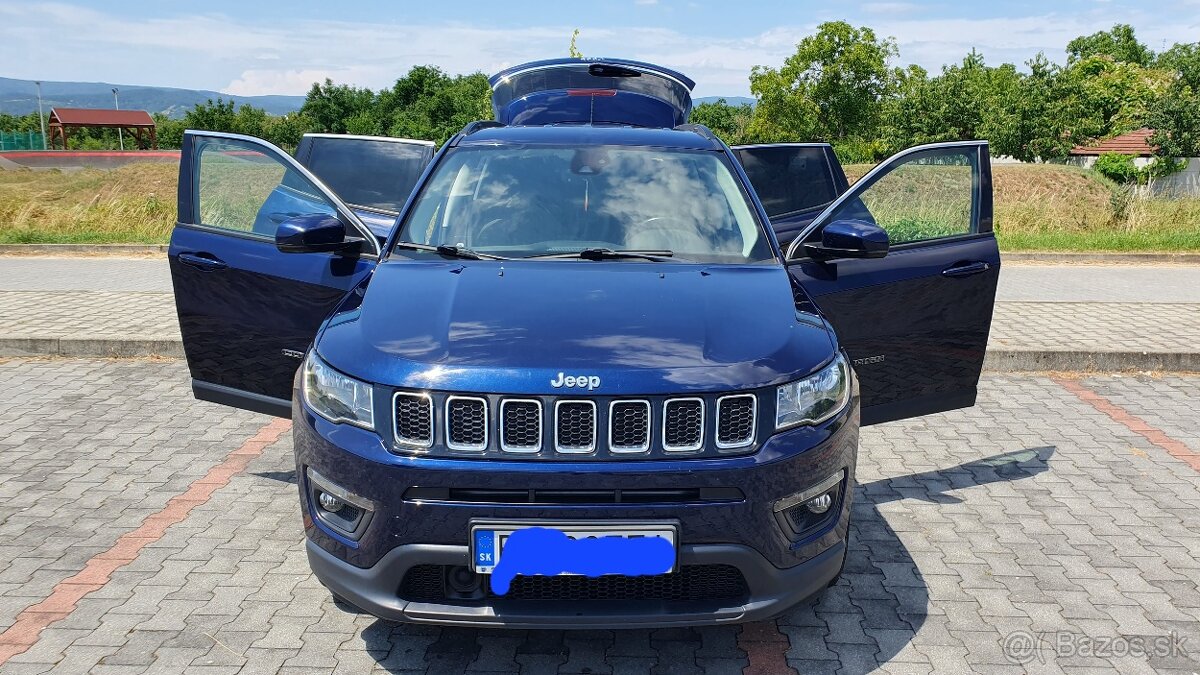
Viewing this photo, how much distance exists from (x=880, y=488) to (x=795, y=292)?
77.8 inches

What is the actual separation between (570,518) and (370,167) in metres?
5.81

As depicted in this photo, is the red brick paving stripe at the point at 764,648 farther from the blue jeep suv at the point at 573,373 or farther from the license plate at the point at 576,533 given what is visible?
the license plate at the point at 576,533

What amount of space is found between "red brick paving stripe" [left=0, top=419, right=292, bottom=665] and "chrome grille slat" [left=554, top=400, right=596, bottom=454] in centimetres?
210

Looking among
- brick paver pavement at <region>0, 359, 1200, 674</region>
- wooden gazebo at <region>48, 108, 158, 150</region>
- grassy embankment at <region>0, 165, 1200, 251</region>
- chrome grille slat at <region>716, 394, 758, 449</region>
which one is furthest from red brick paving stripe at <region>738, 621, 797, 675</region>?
wooden gazebo at <region>48, 108, 158, 150</region>

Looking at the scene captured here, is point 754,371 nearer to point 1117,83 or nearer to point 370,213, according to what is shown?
point 370,213

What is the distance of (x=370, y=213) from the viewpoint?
756cm

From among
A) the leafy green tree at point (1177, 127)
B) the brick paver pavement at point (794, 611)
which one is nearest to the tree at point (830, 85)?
the leafy green tree at point (1177, 127)

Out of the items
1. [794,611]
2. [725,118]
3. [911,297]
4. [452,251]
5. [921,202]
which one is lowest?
[794,611]

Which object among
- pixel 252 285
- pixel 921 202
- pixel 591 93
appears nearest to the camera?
pixel 252 285

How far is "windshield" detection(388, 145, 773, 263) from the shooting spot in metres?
3.98

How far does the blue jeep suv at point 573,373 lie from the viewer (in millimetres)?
2891

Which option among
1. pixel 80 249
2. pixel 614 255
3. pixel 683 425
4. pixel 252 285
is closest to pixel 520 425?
pixel 683 425

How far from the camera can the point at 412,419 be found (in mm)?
2975

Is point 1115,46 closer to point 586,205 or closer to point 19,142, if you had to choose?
point 19,142
